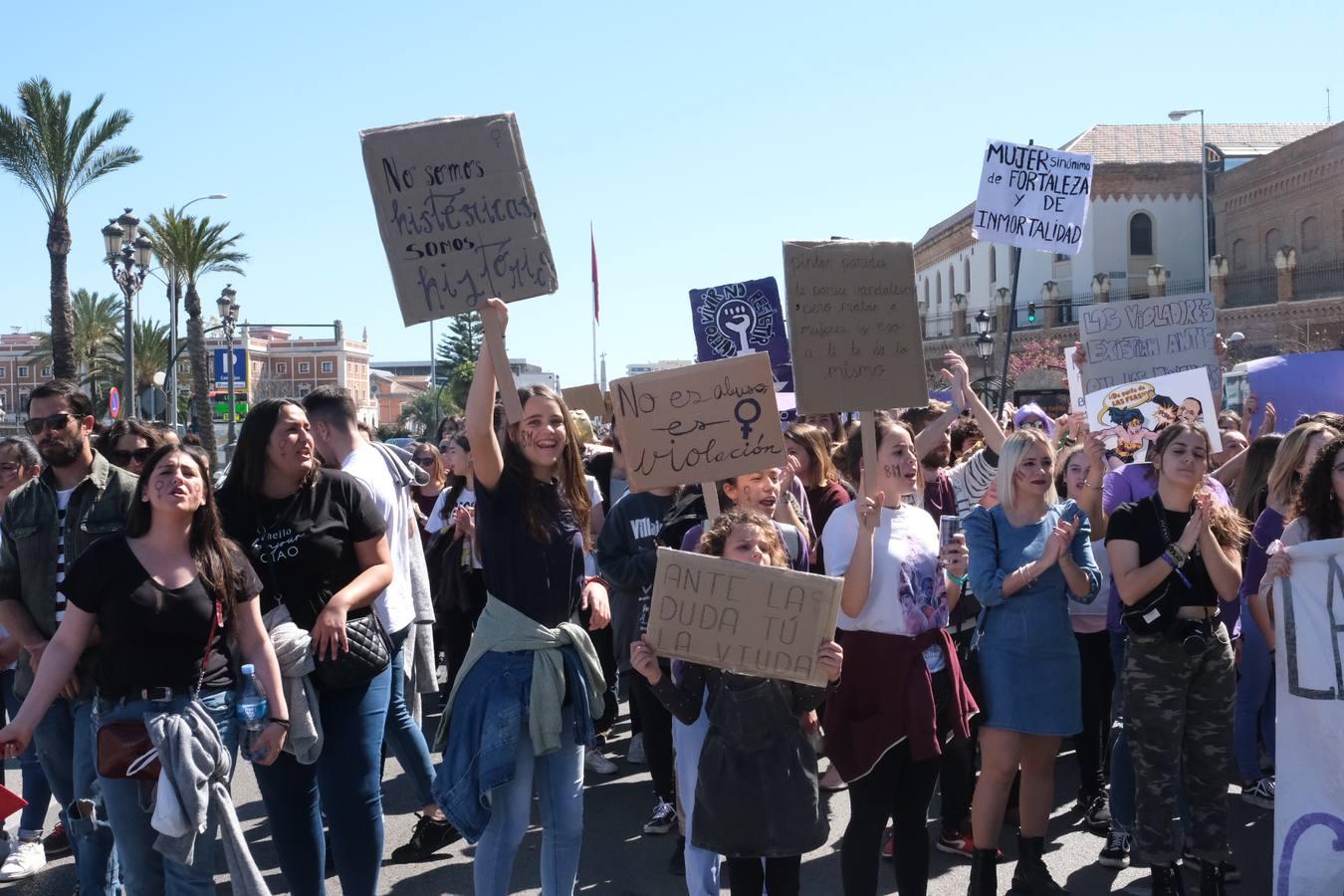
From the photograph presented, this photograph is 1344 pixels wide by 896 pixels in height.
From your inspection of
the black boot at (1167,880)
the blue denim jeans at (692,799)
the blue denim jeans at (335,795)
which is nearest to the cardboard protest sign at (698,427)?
the blue denim jeans at (692,799)

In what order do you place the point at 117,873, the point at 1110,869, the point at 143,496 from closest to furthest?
the point at 143,496 < the point at 117,873 < the point at 1110,869

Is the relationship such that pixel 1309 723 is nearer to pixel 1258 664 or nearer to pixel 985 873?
pixel 985 873

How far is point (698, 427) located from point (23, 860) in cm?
374

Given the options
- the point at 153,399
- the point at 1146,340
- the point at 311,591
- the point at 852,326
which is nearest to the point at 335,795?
the point at 311,591

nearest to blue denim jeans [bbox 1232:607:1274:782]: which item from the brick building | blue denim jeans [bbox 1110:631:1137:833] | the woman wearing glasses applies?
blue denim jeans [bbox 1110:631:1137:833]

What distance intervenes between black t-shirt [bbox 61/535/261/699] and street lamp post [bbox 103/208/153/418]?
2344cm

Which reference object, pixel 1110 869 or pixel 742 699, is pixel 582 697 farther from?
pixel 1110 869

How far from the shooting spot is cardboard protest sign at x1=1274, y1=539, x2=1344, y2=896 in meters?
4.57

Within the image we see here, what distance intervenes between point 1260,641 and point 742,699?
Result: 3.61 metres

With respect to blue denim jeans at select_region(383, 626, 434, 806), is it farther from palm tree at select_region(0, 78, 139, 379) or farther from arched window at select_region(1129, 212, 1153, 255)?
arched window at select_region(1129, 212, 1153, 255)

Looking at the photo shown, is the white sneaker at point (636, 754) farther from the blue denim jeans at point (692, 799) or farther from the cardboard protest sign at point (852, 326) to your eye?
the cardboard protest sign at point (852, 326)

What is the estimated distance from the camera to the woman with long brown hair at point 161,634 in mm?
4117

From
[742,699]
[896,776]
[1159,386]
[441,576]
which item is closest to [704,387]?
[742,699]

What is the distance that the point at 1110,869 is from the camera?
5.68 meters
